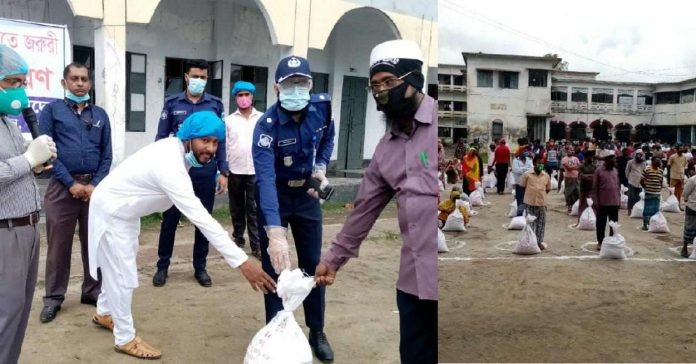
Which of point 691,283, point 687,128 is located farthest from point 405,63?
Answer: point 687,128

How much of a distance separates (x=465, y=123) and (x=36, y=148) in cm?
4398

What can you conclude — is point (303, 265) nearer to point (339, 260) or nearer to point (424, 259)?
point (339, 260)

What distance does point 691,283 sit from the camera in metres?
7.38

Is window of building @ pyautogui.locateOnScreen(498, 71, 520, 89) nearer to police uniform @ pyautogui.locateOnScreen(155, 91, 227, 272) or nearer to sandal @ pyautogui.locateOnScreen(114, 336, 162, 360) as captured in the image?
police uniform @ pyautogui.locateOnScreen(155, 91, 227, 272)

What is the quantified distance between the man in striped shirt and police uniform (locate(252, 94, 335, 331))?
959 cm

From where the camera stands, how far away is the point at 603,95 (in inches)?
1954

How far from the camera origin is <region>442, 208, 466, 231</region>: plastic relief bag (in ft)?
33.5


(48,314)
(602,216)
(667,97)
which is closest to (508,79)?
(667,97)

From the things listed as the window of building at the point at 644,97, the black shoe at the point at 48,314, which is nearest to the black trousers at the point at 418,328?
the black shoe at the point at 48,314

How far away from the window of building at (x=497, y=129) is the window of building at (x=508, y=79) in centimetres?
265

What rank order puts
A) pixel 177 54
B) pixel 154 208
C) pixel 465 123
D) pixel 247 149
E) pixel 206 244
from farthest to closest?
1. pixel 465 123
2. pixel 177 54
3. pixel 247 149
4. pixel 206 244
5. pixel 154 208

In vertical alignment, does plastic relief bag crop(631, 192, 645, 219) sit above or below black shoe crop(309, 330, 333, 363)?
above

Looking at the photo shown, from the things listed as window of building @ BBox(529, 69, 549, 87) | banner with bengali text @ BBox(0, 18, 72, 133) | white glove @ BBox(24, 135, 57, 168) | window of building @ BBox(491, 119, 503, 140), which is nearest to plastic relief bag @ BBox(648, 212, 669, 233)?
banner with bengali text @ BBox(0, 18, 72, 133)

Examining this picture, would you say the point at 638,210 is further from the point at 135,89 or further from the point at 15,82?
the point at 15,82
